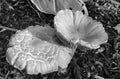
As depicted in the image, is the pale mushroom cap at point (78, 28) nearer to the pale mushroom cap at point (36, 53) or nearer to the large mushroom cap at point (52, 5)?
the pale mushroom cap at point (36, 53)

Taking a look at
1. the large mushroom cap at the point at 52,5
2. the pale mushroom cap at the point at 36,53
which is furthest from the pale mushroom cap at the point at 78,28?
the large mushroom cap at the point at 52,5

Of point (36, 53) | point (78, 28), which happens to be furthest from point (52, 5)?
point (36, 53)

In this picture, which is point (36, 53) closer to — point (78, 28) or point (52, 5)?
point (78, 28)

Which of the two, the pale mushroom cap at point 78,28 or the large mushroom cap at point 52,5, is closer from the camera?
the pale mushroom cap at point 78,28

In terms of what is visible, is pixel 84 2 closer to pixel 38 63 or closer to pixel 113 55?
pixel 113 55

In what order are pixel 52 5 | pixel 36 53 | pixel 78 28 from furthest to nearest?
pixel 52 5
pixel 78 28
pixel 36 53

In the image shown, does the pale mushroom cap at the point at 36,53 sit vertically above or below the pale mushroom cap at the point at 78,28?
below

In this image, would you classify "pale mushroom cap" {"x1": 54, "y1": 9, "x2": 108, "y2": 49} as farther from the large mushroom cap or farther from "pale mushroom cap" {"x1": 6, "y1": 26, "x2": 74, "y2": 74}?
the large mushroom cap
